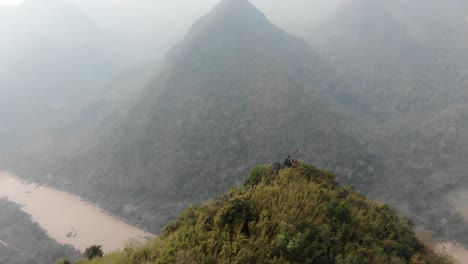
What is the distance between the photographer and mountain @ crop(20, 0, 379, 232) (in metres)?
40.9

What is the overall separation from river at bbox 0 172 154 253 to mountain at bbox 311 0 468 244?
97.9ft

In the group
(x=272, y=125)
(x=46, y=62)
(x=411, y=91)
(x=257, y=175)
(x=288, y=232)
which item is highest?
(x=46, y=62)

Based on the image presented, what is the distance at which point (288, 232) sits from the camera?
11.6m

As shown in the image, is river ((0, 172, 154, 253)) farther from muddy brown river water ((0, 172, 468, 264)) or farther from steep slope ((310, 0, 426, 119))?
steep slope ((310, 0, 426, 119))

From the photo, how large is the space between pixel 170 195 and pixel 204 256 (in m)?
31.0

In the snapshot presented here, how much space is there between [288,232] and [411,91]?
5621 centimetres

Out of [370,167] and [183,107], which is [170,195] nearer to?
[183,107]

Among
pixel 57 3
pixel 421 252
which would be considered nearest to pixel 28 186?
pixel 421 252

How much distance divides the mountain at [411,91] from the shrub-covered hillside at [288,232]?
2483 cm

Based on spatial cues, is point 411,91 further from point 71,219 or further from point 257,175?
point 71,219

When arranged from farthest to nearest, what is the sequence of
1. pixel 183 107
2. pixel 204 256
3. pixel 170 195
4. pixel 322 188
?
pixel 183 107 → pixel 170 195 → pixel 322 188 → pixel 204 256

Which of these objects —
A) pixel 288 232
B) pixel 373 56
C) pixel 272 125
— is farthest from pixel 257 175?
pixel 373 56

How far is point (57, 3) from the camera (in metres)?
123

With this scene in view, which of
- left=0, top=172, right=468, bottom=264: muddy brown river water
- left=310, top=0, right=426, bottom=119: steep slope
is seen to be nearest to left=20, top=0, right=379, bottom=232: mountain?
left=0, top=172, right=468, bottom=264: muddy brown river water
